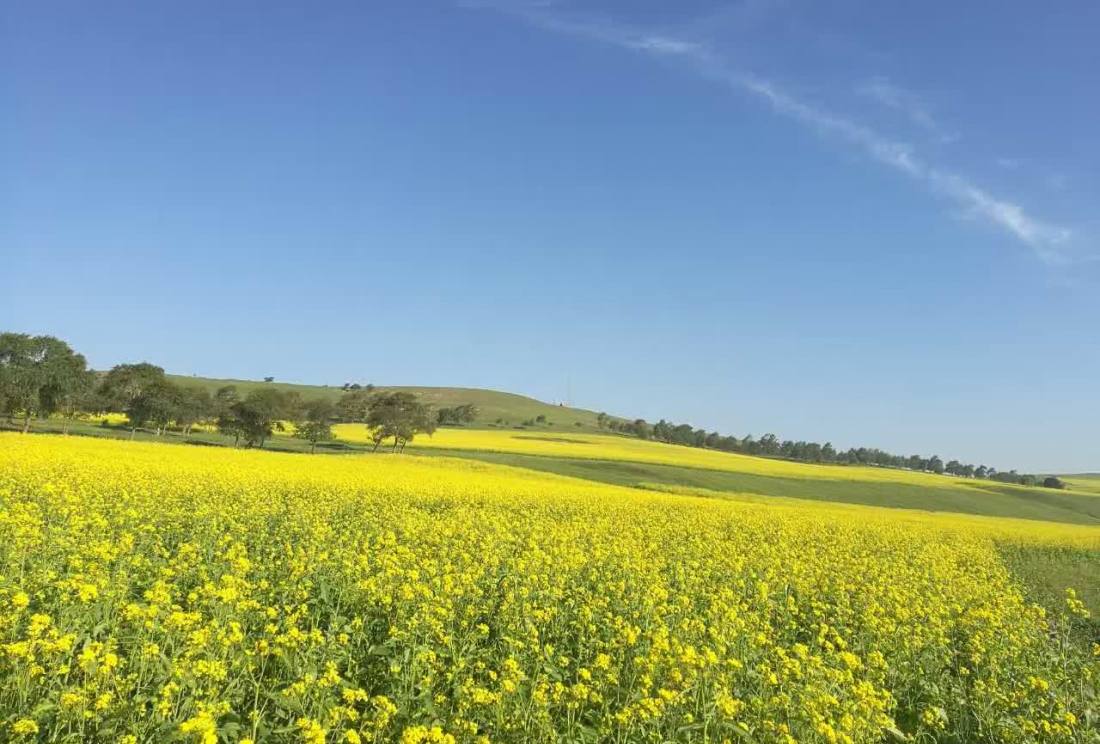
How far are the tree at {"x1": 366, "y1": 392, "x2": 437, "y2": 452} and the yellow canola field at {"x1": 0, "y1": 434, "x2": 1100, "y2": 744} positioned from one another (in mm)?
55720

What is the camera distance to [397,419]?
71812 millimetres

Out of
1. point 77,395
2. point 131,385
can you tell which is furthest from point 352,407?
point 77,395

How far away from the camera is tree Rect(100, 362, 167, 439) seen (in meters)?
73.9

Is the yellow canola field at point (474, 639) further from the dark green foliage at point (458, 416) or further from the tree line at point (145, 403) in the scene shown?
the dark green foliage at point (458, 416)

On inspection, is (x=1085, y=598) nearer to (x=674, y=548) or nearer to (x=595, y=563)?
(x=674, y=548)

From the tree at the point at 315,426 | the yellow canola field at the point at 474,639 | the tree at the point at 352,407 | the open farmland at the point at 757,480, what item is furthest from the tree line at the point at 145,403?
the yellow canola field at the point at 474,639

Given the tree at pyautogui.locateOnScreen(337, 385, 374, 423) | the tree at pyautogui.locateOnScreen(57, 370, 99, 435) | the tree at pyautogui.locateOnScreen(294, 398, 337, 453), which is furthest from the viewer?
the tree at pyautogui.locateOnScreen(337, 385, 374, 423)

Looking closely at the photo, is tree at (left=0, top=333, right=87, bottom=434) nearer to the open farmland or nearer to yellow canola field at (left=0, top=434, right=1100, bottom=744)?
the open farmland

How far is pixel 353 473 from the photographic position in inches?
1123

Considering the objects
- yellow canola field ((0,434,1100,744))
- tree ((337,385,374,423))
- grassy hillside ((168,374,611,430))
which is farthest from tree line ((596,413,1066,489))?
yellow canola field ((0,434,1100,744))

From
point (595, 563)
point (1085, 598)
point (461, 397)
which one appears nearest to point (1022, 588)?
point (1085, 598)

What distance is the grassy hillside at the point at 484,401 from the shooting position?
154750 mm

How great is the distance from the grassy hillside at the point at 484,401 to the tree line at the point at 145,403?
60.2m

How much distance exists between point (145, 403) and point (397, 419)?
89.1ft
